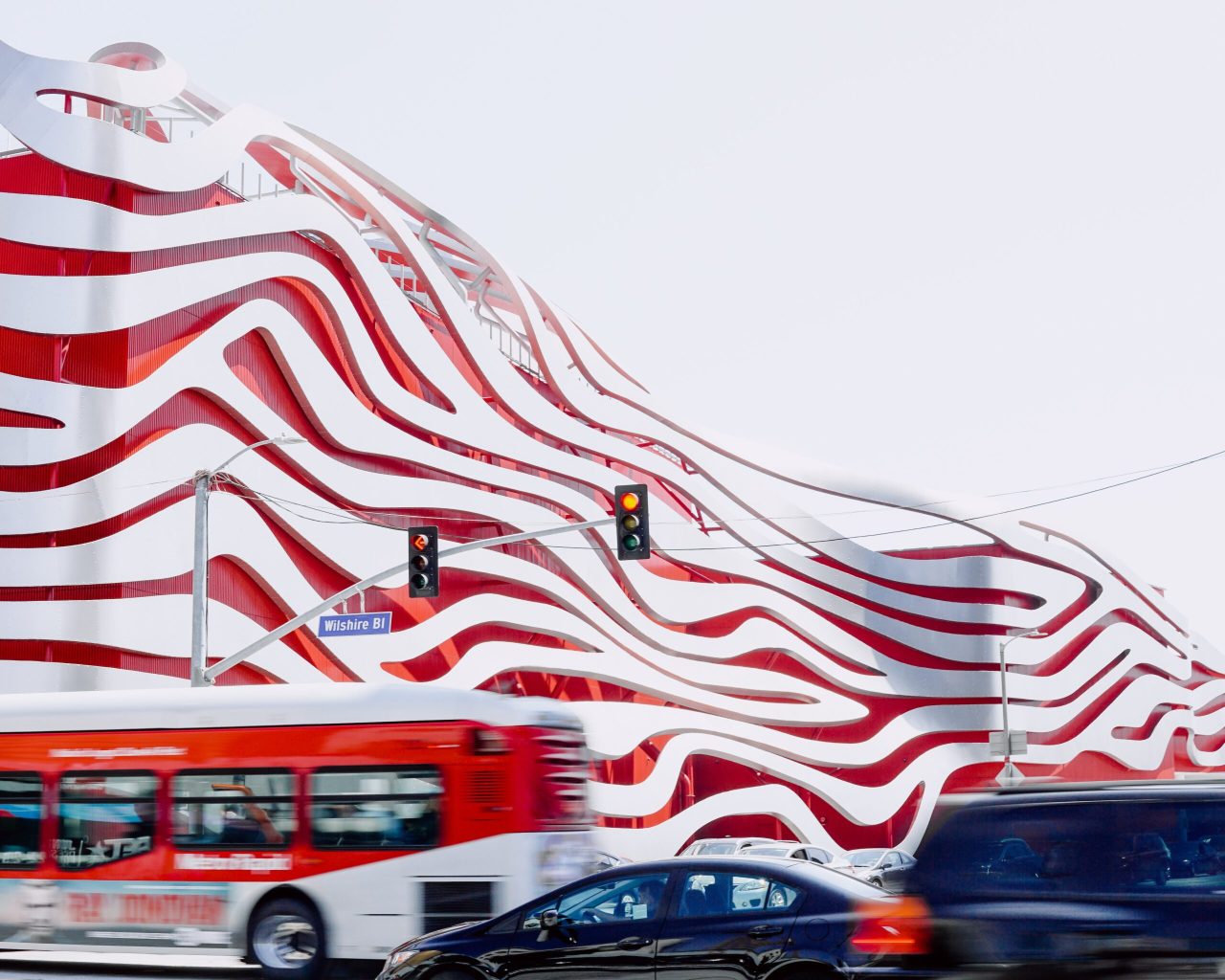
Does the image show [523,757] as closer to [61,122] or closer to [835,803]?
[61,122]

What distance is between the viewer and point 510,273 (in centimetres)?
5125

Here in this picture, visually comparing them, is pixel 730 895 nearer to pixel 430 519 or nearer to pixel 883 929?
pixel 883 929

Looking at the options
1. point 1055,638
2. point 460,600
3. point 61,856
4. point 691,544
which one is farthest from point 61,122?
point 1055,638

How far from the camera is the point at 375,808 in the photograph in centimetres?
1583

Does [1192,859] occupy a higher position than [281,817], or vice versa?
[281,817]

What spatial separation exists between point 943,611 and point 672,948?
1991 inches

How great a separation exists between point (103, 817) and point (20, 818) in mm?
1181

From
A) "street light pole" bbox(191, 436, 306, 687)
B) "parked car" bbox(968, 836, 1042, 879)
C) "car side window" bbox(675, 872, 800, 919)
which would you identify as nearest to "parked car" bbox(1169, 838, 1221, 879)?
"parked car" bbox(968, 836, 1042, 879)

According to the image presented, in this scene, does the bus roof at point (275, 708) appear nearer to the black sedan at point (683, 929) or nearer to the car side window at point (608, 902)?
the black sedan at point (683, 929)

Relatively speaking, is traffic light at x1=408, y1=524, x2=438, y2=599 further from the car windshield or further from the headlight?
the car windshield

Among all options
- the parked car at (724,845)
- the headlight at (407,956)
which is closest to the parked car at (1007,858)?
the headlight at (407,956)

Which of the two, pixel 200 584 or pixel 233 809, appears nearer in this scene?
pixel 233 809

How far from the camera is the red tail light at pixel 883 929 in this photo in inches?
390

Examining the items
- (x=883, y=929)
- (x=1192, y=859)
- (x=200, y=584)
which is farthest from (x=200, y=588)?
(x=1192, y=859)
